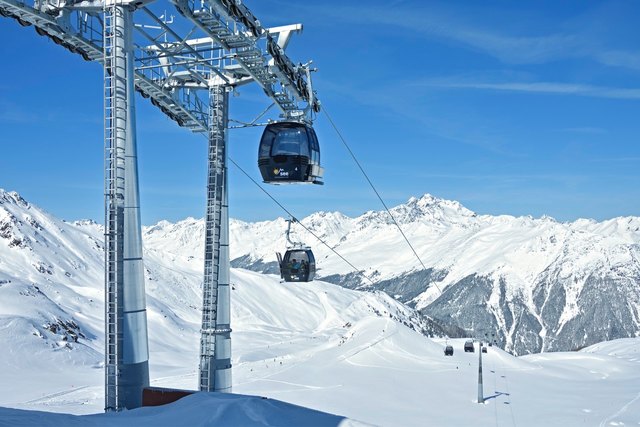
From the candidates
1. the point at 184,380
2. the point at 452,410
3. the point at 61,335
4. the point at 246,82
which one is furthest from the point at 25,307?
the point at 246,82

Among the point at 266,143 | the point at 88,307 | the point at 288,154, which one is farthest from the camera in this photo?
the point at 88,307

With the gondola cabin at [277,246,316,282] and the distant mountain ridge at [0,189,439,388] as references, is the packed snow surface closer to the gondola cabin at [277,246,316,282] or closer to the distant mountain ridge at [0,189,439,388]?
the distant mountain ridge at [0,189,439,388]

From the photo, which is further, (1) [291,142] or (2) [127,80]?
(1) [291,142]

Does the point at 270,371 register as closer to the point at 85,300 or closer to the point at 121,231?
the point at 121,231

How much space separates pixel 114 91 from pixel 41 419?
6904mm

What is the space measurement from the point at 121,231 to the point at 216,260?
7.52m

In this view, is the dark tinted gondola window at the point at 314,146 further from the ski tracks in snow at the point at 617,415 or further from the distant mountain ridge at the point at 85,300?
the distant mountain ridge at the point at 85,300

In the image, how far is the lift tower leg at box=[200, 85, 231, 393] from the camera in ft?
69.2

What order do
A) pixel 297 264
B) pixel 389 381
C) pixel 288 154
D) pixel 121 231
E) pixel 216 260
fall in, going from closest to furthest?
pixel 121 231 < pixel 288 154 < pixel 216 260 < pixel 297 264 < pixel 389 381

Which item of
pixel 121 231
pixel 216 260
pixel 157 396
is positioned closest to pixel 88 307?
pixel 216 260

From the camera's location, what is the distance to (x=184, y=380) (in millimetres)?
40625

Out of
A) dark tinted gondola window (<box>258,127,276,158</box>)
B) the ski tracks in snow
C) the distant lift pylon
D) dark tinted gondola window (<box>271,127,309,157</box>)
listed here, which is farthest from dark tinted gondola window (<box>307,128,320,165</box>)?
the ski tracks in snow

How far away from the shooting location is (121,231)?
45.0ft

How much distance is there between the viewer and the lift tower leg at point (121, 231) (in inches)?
536
